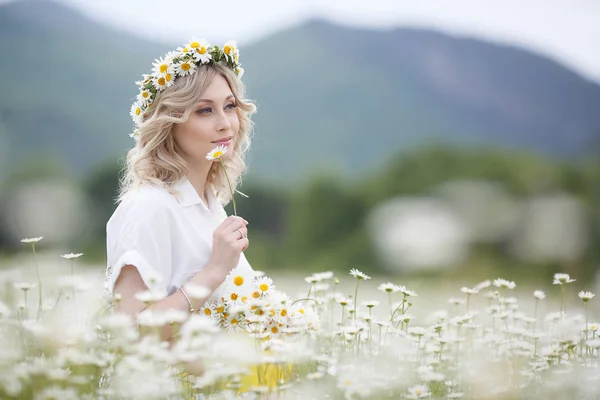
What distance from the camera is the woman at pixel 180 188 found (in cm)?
333

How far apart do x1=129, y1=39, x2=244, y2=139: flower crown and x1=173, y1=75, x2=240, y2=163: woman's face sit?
0.15 metres

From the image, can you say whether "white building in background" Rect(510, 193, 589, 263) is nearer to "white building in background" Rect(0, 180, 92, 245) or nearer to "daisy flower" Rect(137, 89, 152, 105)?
"white building in background" Rect(0, 180, 92, 245)

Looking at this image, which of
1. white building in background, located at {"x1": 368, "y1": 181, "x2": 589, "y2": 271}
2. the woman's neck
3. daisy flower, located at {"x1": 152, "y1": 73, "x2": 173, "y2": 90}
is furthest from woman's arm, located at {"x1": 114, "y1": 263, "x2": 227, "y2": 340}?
white building in background, located at {"x1": 368, "y1": 181, "x2": 589, "y2": 271}

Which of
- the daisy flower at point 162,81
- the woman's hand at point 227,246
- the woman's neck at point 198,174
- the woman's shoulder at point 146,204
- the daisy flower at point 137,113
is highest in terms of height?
the daisy flower at point 162,81

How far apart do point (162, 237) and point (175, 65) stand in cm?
101

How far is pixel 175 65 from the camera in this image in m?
3.89

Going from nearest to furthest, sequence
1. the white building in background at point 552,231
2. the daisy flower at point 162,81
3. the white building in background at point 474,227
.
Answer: the daisy flower at point 162,81, the white building in background at point 552,231, the white building in background at point 474,227

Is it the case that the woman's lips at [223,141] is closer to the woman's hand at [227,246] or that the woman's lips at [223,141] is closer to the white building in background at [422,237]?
the woman's hand at [227,246]

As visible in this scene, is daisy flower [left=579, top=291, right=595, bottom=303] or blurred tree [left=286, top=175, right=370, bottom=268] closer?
daisy flower [left=579, top=291, right=595, bottom=303]

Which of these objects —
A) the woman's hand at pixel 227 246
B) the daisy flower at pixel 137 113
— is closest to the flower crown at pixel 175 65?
the daisy flower at pixel 137 113

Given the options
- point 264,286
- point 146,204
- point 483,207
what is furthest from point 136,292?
point 483,207

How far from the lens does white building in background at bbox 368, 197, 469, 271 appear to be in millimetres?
33844

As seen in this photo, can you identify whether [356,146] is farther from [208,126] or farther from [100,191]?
[208,126]

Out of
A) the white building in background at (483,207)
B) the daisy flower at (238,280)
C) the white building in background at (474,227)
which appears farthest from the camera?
the white building in background at (483,207)
